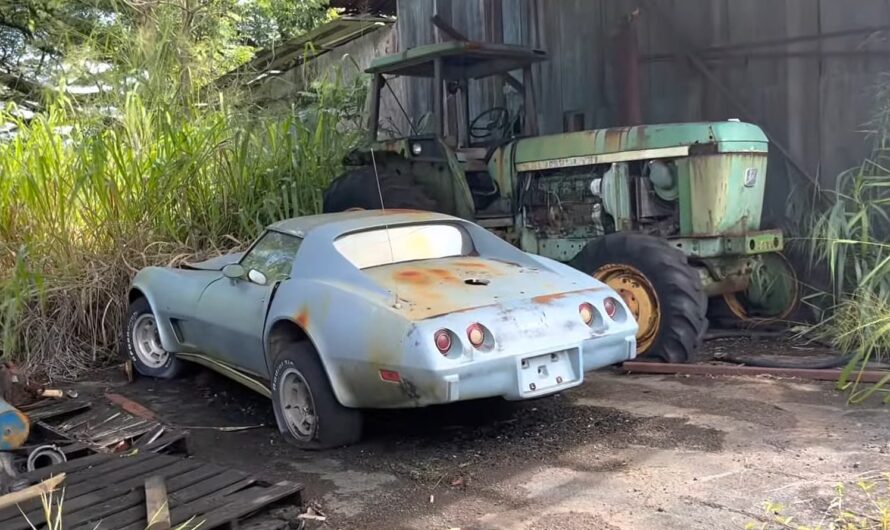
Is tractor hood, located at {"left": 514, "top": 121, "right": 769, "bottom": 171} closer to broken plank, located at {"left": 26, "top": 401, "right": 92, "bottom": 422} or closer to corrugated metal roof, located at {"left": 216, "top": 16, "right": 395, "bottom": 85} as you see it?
broken plank, located at {"left": 26, "top": 401, "right": 92, "bottom": 422}

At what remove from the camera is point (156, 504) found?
3475 millimetres

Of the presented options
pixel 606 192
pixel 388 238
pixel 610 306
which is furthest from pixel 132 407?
pixel 606 192

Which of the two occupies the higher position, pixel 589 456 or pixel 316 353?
pixel 316 353

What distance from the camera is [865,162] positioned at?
7.16 meters

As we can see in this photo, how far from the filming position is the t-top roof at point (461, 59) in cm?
752

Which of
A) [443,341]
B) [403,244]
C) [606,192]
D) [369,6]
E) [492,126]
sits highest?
[369,6]

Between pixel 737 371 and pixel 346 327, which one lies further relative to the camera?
pixel 737 371

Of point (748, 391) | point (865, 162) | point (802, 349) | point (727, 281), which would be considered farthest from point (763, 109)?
point (748, 391)

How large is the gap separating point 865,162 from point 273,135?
5440mm

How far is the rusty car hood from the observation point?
4.34 m

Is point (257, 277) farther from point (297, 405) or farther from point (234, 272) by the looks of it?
point (297, 405)

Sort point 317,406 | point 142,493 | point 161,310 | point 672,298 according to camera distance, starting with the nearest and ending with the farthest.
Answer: point 142,493 → point 317,406 → point 672,298 → point 161,310

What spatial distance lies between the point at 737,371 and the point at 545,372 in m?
1.99

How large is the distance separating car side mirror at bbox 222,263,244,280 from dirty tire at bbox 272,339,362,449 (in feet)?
2.53
